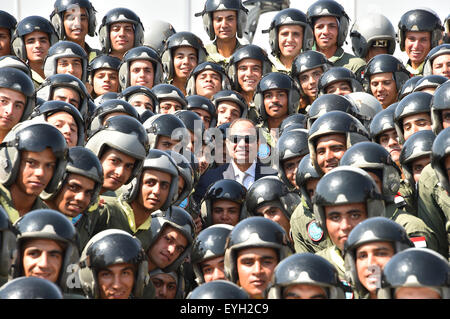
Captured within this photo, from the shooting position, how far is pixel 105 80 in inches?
474

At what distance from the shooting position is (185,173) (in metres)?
8.97

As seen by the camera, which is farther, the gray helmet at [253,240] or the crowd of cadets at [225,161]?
the gray helmet at [253,240]

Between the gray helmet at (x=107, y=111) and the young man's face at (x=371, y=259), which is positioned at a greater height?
the gray helmet at (x=107, y=111)

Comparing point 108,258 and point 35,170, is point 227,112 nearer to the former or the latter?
point 35,170

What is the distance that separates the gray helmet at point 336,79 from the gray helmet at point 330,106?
3.38ft

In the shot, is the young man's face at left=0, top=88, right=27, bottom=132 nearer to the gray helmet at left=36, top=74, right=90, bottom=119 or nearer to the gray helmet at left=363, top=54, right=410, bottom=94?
the gray helmet at left=36, top=74, right=90, bottom=119

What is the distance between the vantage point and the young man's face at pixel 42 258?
675 centimetres

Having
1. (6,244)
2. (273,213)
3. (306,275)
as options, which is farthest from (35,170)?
(306,275)

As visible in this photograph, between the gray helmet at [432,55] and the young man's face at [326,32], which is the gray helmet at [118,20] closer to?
the young man's face at [326,32]

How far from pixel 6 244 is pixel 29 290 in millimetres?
949

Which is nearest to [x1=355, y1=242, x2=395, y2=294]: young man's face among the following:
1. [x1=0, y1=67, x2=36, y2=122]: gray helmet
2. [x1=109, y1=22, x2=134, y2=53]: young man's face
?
[x1=0, y1=67, x2=36, y2=122]: gray helmet

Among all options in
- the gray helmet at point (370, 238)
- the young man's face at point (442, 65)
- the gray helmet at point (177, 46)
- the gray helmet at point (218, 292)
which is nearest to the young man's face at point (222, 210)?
the gray helmet at point (370, 238)

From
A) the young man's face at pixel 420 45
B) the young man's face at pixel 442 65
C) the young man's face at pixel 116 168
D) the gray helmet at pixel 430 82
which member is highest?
the young man's face at pixel 420 45

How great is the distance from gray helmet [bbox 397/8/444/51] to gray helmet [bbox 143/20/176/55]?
334cm
